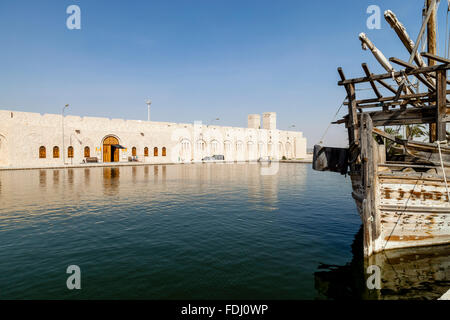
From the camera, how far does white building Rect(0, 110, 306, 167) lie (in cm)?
3253

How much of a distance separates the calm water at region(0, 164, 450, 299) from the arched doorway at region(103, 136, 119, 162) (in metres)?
29.2

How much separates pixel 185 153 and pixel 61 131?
21.4 metres

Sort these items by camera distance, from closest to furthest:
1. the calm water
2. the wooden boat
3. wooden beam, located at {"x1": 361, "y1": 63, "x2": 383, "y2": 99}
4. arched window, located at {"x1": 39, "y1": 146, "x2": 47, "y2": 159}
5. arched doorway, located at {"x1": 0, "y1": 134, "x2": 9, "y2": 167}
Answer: the calm water → the wooden boat → wooden beam, located at {"x1": 361, "y1": 63, "x2": 383, "y2": 99} → arched doorway, located at {"x1": 0, "y1": 134, "x2": 9, "y2": 167} → arched window, located at {"x1": 39, "y1": 146, "x2": 47, "y2": 159}

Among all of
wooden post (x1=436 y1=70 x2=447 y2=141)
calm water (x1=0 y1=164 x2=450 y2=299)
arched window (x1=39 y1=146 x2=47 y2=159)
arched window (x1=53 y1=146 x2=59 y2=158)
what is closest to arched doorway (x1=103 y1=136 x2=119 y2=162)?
arched window (x1=53 y1=146 x2=59 y2=158)

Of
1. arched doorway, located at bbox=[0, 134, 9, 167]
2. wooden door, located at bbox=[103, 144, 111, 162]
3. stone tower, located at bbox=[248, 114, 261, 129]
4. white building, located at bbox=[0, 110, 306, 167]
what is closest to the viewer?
arched doorway, located at bbox=[0, 134, 9, 167]

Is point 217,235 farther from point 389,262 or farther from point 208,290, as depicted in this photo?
point 389,262

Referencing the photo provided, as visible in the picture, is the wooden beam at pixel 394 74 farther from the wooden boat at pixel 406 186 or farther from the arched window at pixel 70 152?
the arched window at pixel 70 152

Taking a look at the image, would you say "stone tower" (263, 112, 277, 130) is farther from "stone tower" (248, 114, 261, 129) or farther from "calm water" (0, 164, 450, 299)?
"calm water" (0, 164, 450, 299)

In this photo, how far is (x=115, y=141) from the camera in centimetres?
4166

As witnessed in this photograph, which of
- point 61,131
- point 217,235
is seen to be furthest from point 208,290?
point 61,131

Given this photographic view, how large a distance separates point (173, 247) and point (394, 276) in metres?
5.07

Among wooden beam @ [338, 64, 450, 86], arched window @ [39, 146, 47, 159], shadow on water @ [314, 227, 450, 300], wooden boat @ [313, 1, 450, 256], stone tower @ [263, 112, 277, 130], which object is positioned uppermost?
stone tower @ [263, 112, 277, 130]

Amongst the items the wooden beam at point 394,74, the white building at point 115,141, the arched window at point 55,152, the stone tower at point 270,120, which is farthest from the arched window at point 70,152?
the stone tower at point 270,120

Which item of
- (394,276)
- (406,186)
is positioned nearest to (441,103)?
(406,186)
